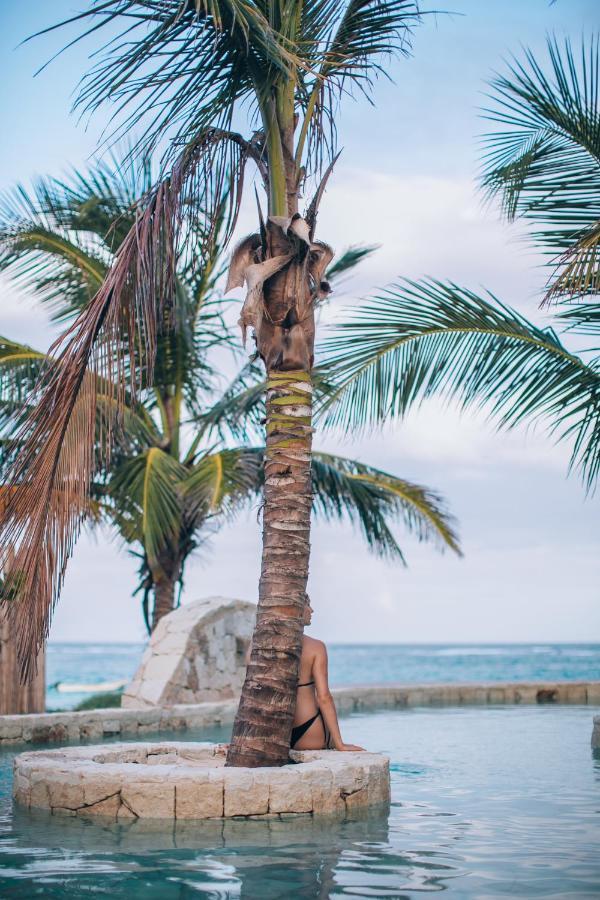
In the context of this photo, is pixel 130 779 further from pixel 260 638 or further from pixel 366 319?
pixel 366 319

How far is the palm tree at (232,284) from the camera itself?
627cm

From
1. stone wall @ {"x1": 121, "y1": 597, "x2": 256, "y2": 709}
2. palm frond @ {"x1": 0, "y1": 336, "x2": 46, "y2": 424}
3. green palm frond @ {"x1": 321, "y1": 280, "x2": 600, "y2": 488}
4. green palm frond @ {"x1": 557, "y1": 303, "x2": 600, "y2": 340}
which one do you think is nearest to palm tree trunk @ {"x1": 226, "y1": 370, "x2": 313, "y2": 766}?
green palm frond @ {"x1": 321, "y1": 280, "x2": 600, "y2": 488}

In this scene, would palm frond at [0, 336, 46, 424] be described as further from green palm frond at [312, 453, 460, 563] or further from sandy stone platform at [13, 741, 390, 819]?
sandy stone platform at [13, 741, 390, 819]

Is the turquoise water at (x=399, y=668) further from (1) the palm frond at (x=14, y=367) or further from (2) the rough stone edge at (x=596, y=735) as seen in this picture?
(2) the rough stone edge at (x=596, y=735)

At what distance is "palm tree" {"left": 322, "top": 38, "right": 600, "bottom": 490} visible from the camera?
8.06 m

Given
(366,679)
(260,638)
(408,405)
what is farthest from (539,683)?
(366,679)

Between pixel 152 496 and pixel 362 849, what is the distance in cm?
828

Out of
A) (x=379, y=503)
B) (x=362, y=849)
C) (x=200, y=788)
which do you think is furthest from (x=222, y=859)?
(x=379, y=503)

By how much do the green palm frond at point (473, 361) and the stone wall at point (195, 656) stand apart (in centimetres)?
543

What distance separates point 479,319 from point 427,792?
367 cm

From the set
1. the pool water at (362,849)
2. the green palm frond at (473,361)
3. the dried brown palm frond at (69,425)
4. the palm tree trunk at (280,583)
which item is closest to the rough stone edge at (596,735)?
the pool water at (362,849)

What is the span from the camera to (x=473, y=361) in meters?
8.30

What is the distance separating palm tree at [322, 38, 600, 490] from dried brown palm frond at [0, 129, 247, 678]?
2.13 m

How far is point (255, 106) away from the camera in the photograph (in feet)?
24.2
